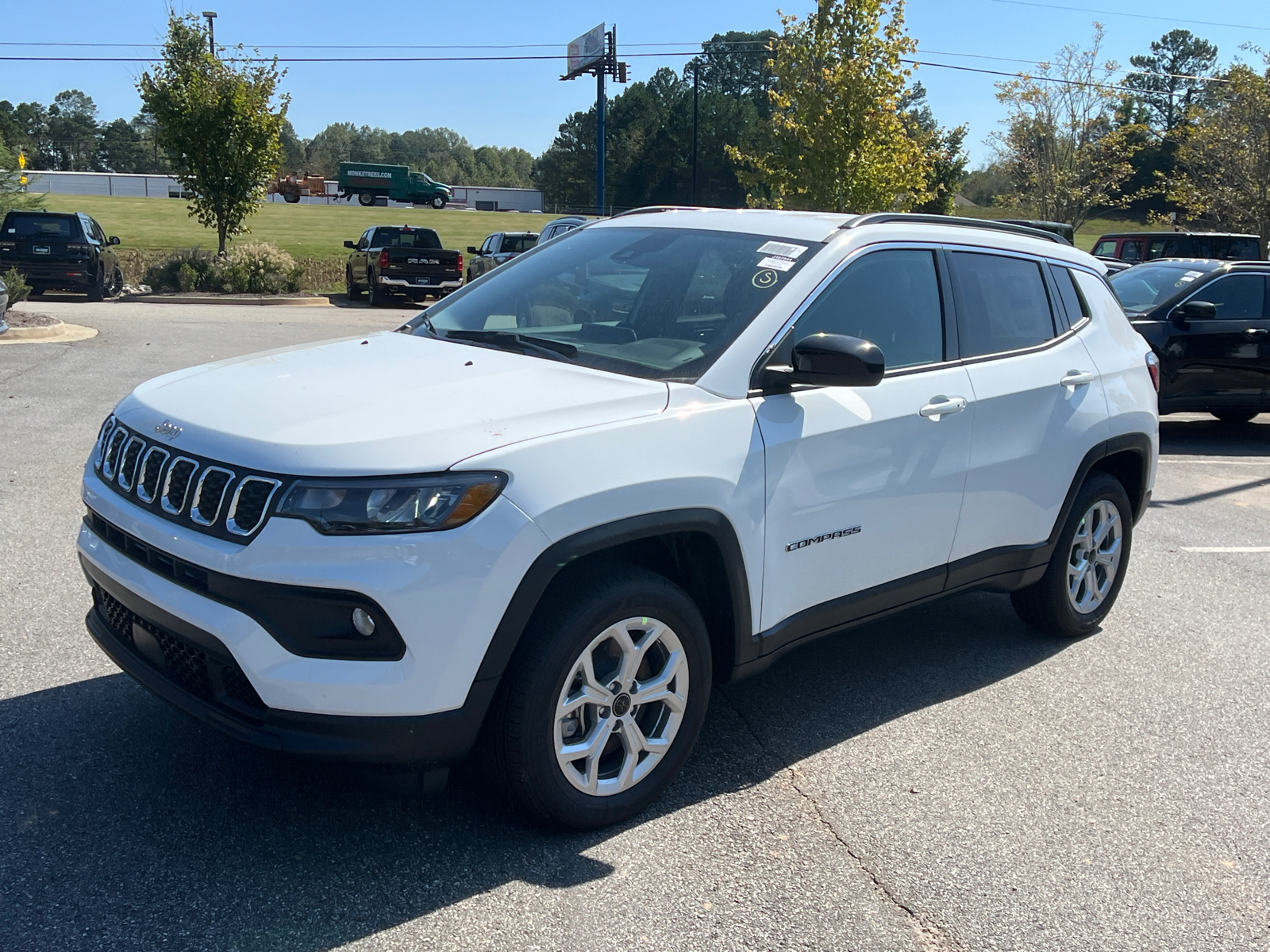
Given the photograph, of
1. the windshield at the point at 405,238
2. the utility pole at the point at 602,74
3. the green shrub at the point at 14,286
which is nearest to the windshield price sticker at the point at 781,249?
the green shrub at the point at 14,286

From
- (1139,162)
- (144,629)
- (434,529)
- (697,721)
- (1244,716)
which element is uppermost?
(1139,162)

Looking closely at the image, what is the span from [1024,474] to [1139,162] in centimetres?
9360

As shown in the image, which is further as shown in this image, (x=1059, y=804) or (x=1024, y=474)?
(x=1024, y=474)

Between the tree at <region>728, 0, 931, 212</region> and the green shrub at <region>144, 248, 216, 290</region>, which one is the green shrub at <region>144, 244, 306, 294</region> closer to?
the green shrub at <region>144, 248, 216, 290</region>

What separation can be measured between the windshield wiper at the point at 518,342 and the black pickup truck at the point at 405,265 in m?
20.7

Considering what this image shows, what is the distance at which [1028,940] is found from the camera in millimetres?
3004

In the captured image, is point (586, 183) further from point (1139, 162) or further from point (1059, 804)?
point (1059, 804)

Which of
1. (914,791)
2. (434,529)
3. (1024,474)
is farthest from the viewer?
(1024,474)

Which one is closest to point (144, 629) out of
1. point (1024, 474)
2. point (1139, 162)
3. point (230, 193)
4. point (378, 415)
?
point (378, 415)

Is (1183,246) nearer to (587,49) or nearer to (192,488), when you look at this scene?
(192,488)

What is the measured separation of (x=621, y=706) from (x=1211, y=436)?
10650 millimetres

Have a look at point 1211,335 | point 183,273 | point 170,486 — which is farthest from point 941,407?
point 183,273

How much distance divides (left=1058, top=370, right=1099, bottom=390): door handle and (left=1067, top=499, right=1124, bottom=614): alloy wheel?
606 mm

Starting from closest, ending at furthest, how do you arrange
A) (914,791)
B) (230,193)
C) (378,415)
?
(378,415), (914,791), (230,193)
